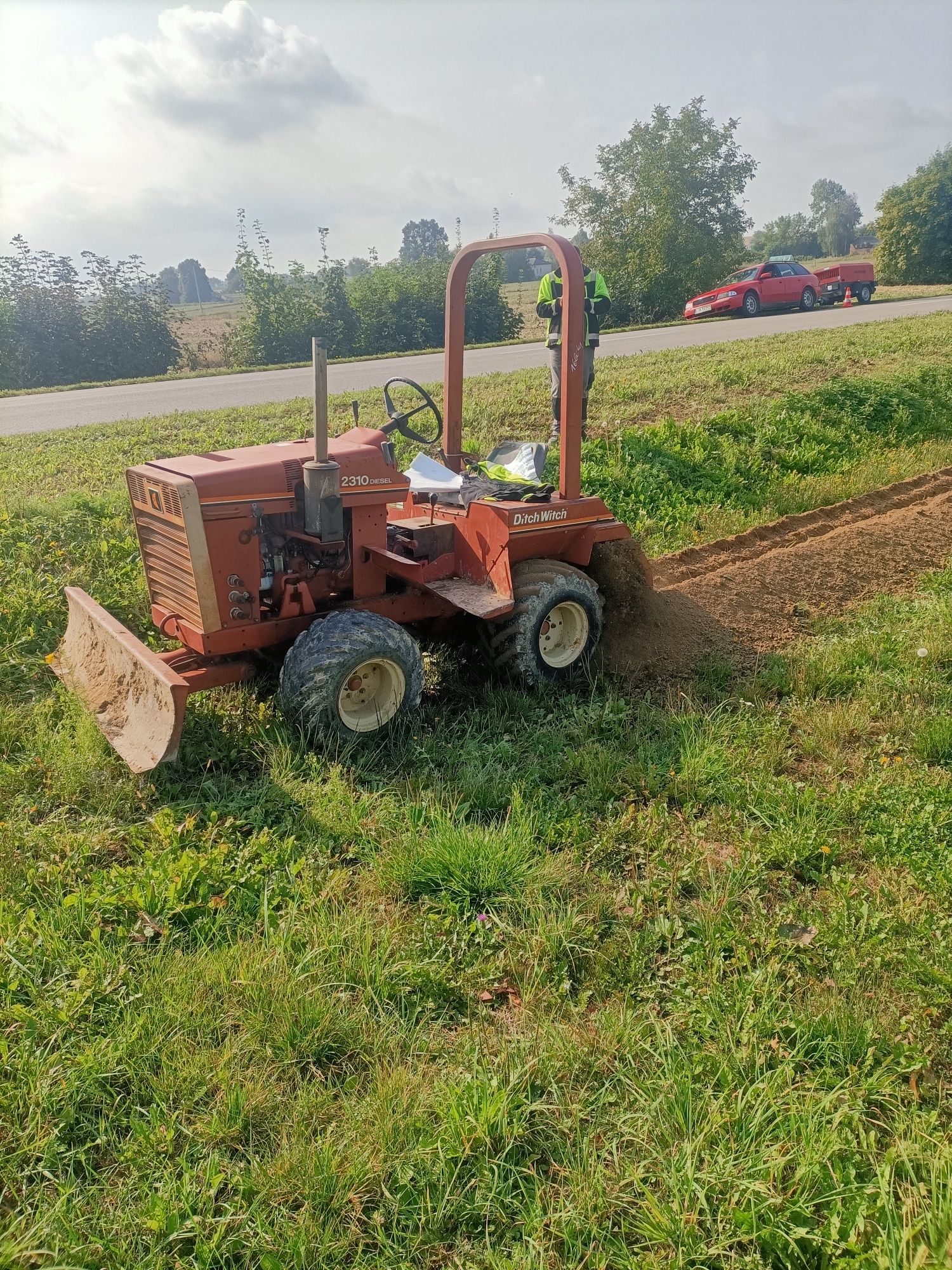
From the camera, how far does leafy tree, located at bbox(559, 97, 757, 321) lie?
1195 inches

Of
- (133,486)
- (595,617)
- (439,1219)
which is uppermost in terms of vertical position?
(133,486)

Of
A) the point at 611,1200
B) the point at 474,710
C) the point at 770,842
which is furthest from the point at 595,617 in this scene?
the point at 611,1200

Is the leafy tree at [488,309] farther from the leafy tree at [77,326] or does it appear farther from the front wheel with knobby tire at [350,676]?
the front wheel with knobby tire at [350,676]

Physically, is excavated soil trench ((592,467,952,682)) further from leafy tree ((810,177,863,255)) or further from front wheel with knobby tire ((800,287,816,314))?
leafy tree ((810,177,863,255))

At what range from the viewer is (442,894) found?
11.2 feet

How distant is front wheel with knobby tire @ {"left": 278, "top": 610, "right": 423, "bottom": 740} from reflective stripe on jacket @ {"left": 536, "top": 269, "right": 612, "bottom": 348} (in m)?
3.98

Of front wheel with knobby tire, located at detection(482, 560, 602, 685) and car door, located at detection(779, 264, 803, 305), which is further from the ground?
car door, located at detection(779, 264, 803, 305)

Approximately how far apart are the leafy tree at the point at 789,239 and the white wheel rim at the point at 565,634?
71059 mm

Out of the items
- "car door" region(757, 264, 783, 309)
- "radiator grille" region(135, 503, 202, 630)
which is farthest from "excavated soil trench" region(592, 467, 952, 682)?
"car door" region(757, 264, 783, 309)

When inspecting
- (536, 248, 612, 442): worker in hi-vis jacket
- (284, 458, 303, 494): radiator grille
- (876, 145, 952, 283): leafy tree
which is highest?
(876, 145, 952, 283): leafy tree

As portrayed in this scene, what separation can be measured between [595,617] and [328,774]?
6.66 ft

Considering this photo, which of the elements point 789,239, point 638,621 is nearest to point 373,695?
point 638,621

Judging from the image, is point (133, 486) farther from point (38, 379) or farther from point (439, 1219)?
point (38, 379)

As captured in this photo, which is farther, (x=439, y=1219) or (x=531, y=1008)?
(x=531, y=1008)
